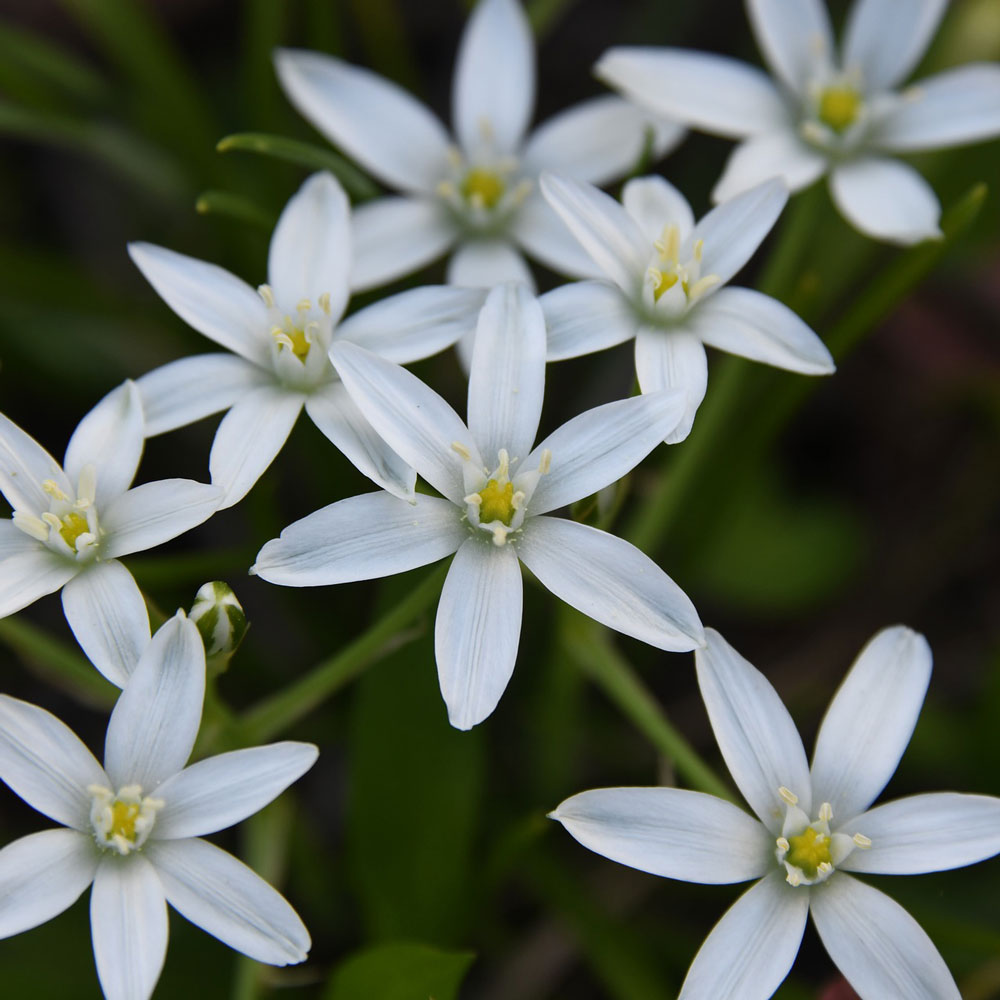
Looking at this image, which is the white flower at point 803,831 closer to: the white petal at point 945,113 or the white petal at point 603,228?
the white petal at point 603,228

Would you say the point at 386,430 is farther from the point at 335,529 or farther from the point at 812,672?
the point at 812,672

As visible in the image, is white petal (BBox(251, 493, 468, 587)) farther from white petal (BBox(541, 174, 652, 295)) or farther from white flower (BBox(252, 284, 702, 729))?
white petal (BBox(541, 174, 652, 295))

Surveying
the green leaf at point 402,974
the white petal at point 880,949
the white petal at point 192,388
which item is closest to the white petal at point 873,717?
the white petal at point 880,949

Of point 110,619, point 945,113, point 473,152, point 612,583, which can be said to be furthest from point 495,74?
point 110,619

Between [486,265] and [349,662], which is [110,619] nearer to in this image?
[349,662]

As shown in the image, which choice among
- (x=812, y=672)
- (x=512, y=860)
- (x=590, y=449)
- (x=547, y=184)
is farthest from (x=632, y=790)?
(x=812, y=672)

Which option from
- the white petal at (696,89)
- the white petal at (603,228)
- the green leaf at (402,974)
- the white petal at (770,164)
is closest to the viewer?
the green leaf at (402,974)

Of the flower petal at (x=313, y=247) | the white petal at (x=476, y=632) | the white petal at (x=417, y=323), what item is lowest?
the white petal at (x=476, y=632)
